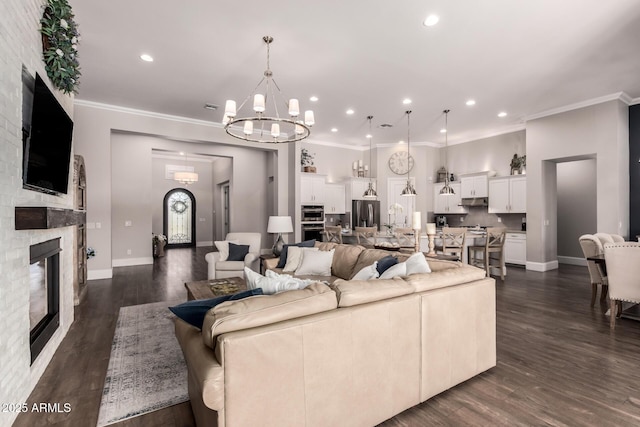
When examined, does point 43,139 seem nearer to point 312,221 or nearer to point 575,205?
point 312,221

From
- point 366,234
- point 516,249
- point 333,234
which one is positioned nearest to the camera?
point 366,234

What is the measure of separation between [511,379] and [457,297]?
82 cm

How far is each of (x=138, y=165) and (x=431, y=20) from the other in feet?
23.2

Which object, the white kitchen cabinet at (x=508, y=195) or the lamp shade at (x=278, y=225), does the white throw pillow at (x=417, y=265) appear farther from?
the white kitchen cabinet at (x=508, y=195)

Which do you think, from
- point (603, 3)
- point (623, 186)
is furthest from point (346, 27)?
point (623, 186)

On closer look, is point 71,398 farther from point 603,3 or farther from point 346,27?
point 603,3

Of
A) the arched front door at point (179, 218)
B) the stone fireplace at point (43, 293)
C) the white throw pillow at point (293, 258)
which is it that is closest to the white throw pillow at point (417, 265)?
the white throw pillow at point (293, 258)


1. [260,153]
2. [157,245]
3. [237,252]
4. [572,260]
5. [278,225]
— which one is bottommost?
[572,260]

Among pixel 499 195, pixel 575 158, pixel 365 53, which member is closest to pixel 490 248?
pixel 499 195

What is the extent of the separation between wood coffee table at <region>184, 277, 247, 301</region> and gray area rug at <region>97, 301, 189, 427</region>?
0.45 meters

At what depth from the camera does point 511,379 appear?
2.39m

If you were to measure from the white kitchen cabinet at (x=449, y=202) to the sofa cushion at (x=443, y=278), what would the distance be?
20.8 ft

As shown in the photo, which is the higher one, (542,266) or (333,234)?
(333,234)

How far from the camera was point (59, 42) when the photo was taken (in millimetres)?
2703
